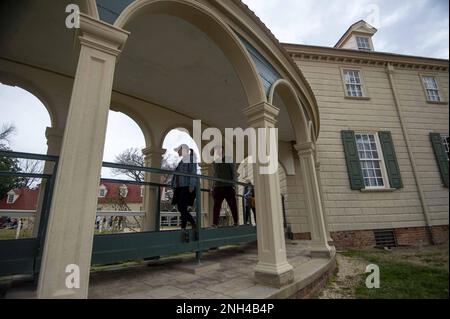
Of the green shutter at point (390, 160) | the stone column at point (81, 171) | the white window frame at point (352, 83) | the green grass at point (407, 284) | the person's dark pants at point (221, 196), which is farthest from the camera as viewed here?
the white window frame at point (352, 83)

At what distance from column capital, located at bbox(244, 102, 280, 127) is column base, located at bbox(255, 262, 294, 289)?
5.82ft

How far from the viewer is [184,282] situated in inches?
105

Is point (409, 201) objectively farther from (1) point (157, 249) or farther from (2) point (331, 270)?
(1) point (157, 249)

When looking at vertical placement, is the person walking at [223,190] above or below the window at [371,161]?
below

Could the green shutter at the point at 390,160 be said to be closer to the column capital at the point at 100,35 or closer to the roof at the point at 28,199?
the column capital at the point at 100,35

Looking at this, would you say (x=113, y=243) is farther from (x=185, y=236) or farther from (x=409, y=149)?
(x=409, y=149)

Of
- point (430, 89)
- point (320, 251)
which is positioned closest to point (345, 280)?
point (320, 251)

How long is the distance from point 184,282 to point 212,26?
122 inches

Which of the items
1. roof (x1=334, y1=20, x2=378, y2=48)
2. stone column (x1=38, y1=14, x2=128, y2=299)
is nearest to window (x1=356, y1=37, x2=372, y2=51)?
roof (x1=334, y1=20, x2=378, y2=48)

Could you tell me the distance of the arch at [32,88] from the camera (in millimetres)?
3655

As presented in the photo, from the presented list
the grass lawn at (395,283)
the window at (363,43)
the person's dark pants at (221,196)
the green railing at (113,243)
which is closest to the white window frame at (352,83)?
the window at (363,43)

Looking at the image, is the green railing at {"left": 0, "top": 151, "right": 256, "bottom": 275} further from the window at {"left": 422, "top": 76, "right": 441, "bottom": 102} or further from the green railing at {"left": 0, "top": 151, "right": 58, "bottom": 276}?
the window at {"left": 422, "top": 76, "right": 441, "bottom": 102}

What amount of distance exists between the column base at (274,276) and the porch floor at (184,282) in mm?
70
